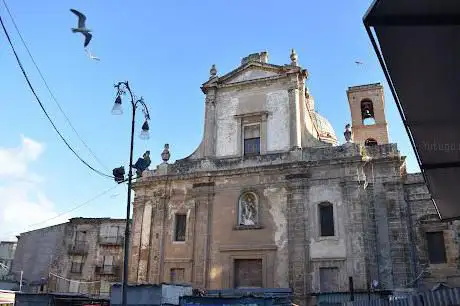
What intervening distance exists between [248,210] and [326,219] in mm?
3799

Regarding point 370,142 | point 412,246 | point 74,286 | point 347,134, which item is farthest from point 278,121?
point 74,286

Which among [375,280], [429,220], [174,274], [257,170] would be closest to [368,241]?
[375,280]

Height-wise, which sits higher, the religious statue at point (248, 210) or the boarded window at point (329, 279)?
the religious statue at point (248, 210)

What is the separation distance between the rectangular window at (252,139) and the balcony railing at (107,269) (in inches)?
783

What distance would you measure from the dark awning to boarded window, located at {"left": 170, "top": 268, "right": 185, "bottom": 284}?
61.0 feet

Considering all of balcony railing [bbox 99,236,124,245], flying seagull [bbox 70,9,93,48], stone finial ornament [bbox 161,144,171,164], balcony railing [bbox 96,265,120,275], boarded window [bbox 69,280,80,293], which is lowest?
boarded window [bbox 69,280,80,293]

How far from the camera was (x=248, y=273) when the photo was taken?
21547 mm

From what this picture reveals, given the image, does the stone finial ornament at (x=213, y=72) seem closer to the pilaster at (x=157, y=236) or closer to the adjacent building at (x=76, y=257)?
the pilaster at (x=157, y=236)

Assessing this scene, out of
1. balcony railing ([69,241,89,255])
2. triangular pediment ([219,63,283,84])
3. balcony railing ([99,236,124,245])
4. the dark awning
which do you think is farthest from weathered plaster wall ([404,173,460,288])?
balcony railing ([69,241,89,255])

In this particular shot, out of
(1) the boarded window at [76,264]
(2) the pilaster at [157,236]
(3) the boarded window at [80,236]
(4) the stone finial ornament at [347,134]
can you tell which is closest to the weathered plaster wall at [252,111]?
(4) the stone finial ornament at [347,134]

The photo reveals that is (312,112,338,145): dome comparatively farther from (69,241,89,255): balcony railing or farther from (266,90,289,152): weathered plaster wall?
(69,241,89,255): balcony railing

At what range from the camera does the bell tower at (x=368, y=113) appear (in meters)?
27.9

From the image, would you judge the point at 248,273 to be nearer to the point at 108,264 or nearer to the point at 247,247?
the point at 247,247

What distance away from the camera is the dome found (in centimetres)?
3253
